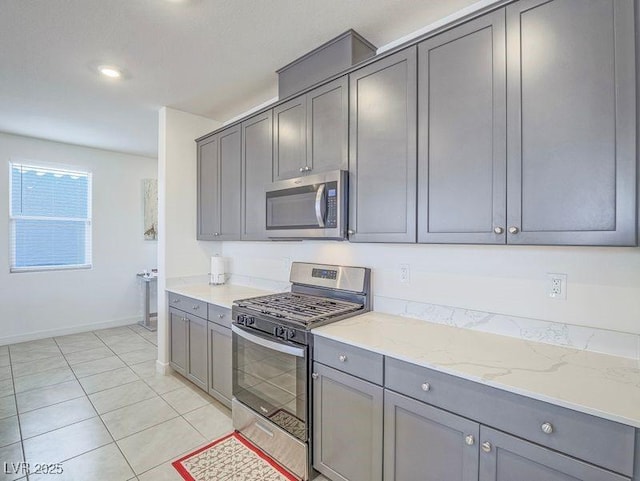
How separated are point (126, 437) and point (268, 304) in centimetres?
137

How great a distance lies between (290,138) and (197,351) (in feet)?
6.51

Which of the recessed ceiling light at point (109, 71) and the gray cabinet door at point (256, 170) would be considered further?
the gray cabinet door at point (256, 170)

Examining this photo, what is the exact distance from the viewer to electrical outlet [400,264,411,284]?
6.98ft

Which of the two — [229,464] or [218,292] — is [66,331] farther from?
[229,464]

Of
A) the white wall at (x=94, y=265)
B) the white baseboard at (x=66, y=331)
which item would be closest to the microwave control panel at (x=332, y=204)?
the white wall at (x=94, y=265)

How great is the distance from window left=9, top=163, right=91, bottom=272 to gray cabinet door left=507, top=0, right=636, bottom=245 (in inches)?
217

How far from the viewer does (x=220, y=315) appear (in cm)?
260

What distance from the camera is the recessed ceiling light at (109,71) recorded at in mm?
2533

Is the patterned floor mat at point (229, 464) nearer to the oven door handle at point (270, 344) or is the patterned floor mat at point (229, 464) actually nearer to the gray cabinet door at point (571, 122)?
the oven door handle at point (270, 344)

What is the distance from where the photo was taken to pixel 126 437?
7.66ft

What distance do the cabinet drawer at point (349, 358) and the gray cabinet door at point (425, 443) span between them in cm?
11

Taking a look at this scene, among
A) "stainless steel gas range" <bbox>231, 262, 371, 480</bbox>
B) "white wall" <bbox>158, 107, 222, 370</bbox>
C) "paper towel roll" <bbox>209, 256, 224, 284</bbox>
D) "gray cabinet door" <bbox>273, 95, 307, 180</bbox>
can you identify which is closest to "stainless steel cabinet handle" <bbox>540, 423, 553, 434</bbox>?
"stainless steel gas range" <bbox>231, 262, 371, 480</bbox>

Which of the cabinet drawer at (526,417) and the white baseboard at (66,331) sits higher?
the cabinet drawer at (526,417)

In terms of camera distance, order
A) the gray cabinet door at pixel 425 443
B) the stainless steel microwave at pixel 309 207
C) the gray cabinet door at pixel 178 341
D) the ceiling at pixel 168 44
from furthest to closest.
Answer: the gray cabinet door at pixel 178 341, the stainless steel microwave at pixel 309 207, the ceiling at pixel 168 44, the gray cabinet door at pixel 425 443
